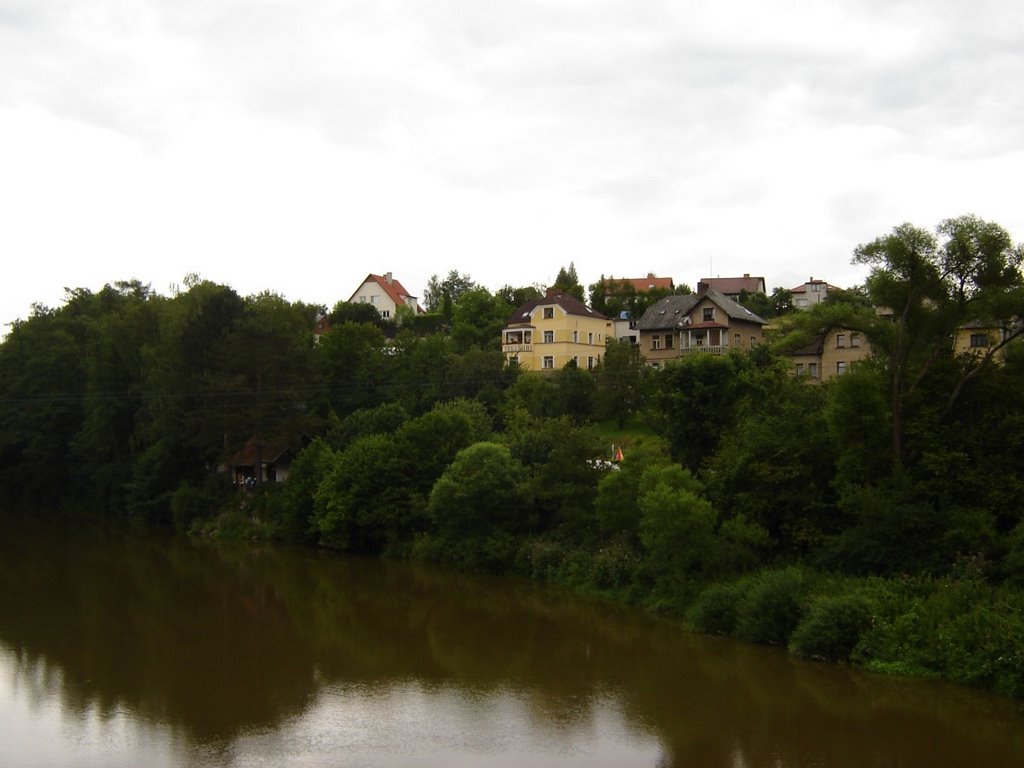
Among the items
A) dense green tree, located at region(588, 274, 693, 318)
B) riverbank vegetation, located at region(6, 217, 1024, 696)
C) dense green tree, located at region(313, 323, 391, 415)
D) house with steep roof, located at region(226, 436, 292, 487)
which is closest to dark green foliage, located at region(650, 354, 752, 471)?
riverbank vegetation, located at region(6, 217, 1024, 696)

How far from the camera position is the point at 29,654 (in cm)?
2473

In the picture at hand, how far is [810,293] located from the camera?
7956 cm

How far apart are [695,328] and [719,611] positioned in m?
32.7

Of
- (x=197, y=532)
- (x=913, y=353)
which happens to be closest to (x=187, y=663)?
(x=913, y=353)

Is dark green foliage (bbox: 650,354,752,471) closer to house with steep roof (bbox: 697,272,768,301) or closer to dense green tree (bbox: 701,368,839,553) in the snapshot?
dense green tree (bbox: 701,368,839,553)

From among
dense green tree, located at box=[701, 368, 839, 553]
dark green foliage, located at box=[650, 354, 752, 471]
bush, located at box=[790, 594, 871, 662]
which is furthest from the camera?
dark green foliage, located at box=[650, 354, 752, 471]

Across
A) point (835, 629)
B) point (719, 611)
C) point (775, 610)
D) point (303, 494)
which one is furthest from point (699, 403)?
point (303, 494)

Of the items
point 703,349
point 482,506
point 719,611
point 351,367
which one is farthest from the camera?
point 351,367

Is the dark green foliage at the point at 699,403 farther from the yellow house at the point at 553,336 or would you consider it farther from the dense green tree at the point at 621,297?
the dense green tree at the point at 621,297

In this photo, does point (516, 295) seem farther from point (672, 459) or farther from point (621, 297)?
point (672, 459)

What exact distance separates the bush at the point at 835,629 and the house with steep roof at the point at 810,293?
56387 mm

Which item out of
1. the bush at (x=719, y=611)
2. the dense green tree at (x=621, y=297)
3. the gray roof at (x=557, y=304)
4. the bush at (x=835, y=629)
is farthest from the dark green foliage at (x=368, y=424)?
the dense green tree at (x=621, y=297)

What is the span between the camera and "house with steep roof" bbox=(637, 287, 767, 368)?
184ft

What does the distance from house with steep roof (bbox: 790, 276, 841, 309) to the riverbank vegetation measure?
3121 cm
